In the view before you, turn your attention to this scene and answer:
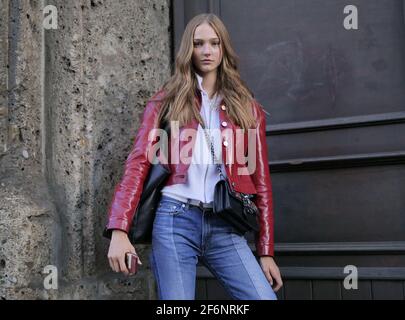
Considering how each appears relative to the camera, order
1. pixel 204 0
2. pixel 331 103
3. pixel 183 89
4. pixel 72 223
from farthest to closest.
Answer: pixel 204 0, pixel 331 103, pixel 72 223, pixel 183 89

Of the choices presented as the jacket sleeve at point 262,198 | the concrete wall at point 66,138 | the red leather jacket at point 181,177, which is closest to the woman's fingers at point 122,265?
the red leather jacket at point 181,177

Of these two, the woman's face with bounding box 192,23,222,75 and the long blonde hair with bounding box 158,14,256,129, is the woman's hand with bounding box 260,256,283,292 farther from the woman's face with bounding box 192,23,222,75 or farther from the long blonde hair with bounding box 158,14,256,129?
the woman's face with bounding box 192,23,222,75

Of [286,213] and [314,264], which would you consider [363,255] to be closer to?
[314,264]

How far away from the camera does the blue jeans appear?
2186 mm

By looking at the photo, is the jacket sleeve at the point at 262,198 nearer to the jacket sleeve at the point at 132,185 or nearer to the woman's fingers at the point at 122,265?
the jacket sleeve at the point at 132,185

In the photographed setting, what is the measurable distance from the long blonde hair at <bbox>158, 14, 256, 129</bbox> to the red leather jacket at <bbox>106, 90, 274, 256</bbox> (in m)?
0.03

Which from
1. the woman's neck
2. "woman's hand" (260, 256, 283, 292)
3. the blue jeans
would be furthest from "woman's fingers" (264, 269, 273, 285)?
the woman's neck

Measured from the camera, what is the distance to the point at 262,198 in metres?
2.43

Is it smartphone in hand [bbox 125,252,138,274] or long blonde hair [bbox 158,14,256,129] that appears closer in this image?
smartphone in hand [bbox 125,252,138,274]

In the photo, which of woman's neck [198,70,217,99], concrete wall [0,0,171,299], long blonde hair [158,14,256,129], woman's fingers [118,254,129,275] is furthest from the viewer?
concrete wall [0,0,171,299]

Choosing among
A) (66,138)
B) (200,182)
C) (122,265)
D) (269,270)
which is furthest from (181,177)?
(66,138)
